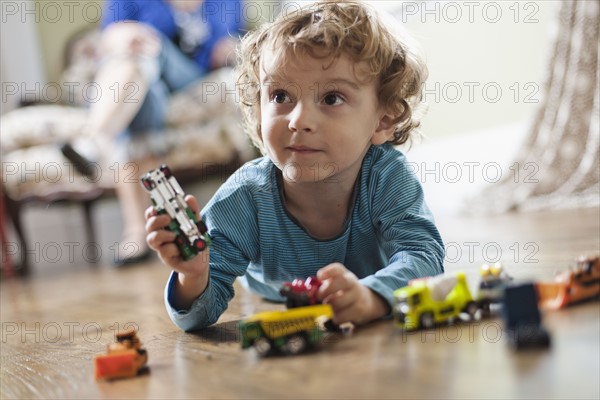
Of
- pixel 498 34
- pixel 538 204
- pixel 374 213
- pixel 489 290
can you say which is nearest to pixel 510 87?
pixel 498 34

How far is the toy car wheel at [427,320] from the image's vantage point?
87cm

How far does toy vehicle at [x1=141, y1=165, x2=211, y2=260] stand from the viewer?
92 centimetres

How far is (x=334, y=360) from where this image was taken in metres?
0.78

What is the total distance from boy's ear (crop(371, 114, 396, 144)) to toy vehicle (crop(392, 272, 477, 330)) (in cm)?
36

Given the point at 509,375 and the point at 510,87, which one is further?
the point at 510,87

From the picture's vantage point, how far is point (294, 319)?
0.82 meters

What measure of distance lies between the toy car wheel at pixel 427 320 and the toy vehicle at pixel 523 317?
142mm

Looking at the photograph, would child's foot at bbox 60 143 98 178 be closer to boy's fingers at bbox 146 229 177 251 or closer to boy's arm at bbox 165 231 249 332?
boy's arm at bbox 165 231 249 332

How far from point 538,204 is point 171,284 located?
164cm

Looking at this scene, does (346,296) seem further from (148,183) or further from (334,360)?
(148,183)

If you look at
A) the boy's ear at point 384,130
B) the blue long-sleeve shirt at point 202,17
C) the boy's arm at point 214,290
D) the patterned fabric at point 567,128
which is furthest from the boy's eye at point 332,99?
the blue long-sleeve shirt at point 202,17

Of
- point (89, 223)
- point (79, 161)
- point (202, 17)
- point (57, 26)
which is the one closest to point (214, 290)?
point (79, 161)

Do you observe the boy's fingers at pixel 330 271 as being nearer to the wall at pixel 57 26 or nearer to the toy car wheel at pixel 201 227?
the toy car wheel at pixel 201 227

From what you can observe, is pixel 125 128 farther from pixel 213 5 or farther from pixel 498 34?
pixel 498 34
